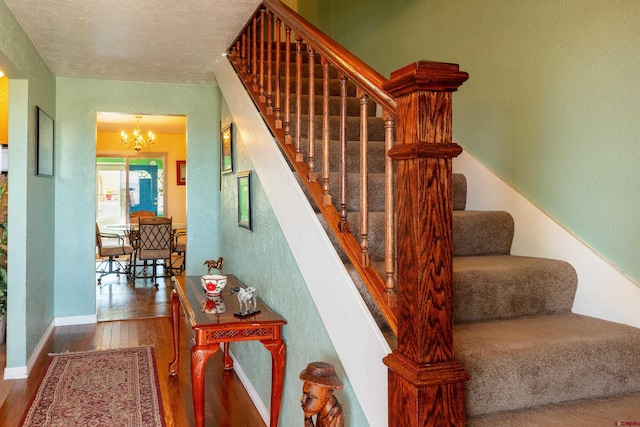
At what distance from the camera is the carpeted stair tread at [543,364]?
148 cm

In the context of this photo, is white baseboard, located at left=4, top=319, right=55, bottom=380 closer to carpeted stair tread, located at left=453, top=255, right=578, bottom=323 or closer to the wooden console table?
the wooden console table

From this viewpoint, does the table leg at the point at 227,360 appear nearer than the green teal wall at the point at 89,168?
Yes

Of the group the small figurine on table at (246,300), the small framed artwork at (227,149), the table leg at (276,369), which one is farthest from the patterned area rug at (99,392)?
the small framed artwork at (227,149)

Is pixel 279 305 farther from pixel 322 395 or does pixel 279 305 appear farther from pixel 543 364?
pixel 543 364

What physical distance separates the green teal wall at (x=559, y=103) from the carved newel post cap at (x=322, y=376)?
121 cm

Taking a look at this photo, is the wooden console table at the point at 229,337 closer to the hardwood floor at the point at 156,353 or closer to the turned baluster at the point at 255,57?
the hardwood floor at the point at 156,353

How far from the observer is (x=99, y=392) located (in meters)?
3.34

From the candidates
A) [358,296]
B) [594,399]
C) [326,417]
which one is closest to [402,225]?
[358,296]

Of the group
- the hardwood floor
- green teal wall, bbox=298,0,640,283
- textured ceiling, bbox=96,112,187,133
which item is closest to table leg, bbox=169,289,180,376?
the hardwood floor

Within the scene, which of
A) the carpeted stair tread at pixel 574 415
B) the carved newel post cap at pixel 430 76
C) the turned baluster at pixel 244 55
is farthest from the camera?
the turned baluster at pixel 244 55

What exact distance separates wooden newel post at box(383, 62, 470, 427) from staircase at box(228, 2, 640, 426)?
11 centimetres

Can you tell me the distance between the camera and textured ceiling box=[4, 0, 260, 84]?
2.97m

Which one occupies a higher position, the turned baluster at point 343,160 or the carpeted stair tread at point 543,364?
the turned baluster at point 343,160

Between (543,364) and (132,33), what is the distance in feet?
10.6
